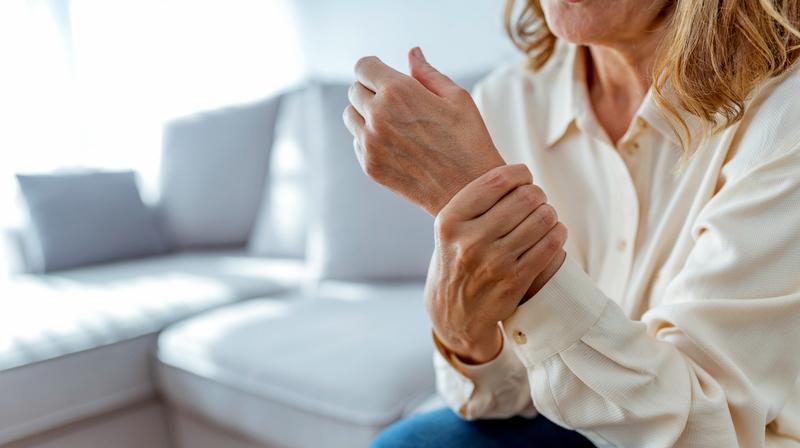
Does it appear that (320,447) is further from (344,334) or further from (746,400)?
(746,400)

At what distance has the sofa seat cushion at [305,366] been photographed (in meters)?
1.05

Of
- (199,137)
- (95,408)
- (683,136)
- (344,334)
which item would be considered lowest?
(95,408)

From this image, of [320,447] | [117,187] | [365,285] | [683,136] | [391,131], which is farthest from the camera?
[117,187]

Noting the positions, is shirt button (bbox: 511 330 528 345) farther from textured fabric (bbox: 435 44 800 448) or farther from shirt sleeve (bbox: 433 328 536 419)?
shirt sleeve (bbox: 433 328 536 419)

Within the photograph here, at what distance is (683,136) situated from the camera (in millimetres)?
692

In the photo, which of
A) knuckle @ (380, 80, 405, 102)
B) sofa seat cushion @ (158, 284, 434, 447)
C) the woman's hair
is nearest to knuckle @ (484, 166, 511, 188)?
knuckle @ (380, 80, 405, 102)

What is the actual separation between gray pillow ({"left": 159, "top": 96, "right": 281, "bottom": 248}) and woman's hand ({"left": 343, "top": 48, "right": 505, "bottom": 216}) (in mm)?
1654

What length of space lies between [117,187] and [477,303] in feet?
6.07

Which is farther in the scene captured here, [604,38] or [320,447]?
[320,447]

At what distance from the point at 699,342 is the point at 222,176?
183cm

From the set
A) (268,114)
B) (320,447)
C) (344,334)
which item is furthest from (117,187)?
(320,447)

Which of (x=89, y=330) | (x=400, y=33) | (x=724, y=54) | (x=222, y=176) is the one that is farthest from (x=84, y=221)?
(x=724, y=54)

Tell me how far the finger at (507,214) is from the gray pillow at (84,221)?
178 cm

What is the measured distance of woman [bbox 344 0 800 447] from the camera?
1.79 feet
